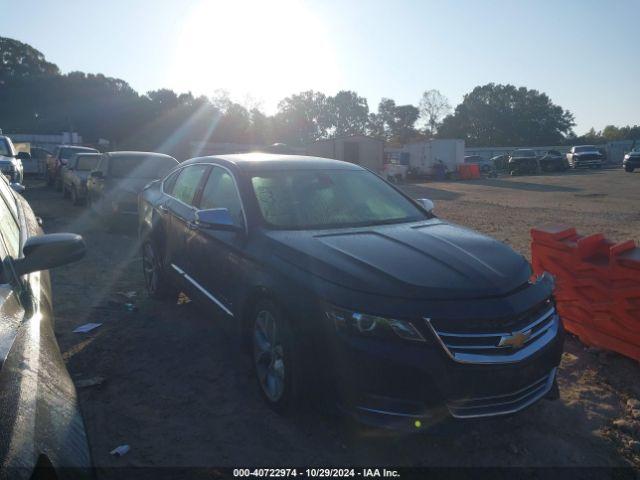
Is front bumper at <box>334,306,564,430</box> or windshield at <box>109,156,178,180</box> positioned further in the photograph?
windshield at <box>109,156,178,180</box>

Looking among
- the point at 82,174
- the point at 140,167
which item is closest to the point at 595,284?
the point at 140,167

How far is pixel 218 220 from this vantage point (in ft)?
12.8

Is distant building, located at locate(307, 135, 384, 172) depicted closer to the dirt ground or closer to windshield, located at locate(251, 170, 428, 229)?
the dirt ground

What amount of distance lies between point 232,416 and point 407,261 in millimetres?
1575

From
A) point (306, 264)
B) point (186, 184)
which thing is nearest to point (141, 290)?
point (186, 184)

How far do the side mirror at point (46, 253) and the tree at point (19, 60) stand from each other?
77895mm

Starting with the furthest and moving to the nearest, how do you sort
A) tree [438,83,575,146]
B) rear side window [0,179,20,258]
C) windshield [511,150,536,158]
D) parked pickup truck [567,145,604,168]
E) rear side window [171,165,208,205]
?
tree [438,83,575,146], parked pickup truck [567,145,604,168], windshield [511,150,536,158], rear side window [171,165,208,205], rear side window [0,179,20,258]

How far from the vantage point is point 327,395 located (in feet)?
9.80

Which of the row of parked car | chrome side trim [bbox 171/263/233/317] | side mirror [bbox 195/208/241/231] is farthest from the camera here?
the row of parked car

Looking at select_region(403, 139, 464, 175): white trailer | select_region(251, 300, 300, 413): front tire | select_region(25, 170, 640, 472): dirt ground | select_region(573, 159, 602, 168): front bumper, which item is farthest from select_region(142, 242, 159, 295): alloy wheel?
select_region(573, 159, 602, 168): front bumper

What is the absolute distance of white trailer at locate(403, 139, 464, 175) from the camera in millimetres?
36188

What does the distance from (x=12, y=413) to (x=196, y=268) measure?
10.3ft

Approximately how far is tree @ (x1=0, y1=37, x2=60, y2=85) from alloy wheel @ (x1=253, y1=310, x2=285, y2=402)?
7745 cm

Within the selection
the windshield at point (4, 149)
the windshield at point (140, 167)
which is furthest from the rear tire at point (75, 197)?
the windshield at point (140, 167)
